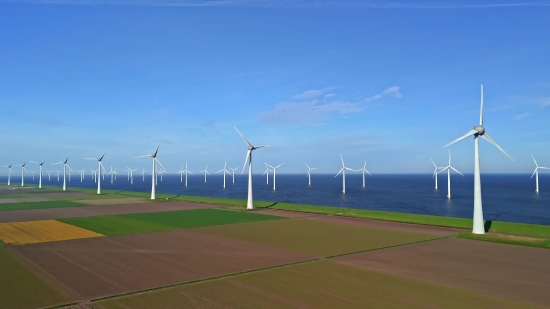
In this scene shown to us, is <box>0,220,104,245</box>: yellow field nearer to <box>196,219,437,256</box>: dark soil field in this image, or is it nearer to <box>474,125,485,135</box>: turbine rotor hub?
<box>196,219,437,256</box>: dark soil field

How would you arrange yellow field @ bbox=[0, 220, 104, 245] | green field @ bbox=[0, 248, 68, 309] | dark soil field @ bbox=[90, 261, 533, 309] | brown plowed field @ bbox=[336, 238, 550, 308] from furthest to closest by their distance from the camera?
yellow field @ bbox=[0, 220, 104, 245], brown plowed field @ bbox=[336, 238, 550, 308], green field @ bbox=[0, 248, 68, 309], dark soil field @ bbox=[90, 261, 533, 309]

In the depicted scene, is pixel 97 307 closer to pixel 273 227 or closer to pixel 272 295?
pixel 272 295

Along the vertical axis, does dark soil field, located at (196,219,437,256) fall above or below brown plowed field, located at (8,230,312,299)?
below

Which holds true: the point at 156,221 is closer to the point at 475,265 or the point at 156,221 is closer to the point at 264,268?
the point at 264,268

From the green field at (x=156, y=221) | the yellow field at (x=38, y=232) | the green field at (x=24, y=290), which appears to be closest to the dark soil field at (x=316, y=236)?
the green field at (x=156, y=221)

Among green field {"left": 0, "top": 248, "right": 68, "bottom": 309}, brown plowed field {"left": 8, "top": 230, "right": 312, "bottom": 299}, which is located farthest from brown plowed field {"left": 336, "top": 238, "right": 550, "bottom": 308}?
green field {"left": 0, "top": 248, "right": 68, "bottom": 309}

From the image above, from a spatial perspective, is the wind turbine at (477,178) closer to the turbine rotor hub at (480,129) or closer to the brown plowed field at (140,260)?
the turbine rotor hub at (480,129)
